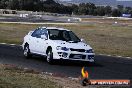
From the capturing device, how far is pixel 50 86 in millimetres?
11312

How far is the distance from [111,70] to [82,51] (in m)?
1.69

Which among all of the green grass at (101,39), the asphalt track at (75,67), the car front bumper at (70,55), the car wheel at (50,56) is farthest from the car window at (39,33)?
the green grass at (101,39)

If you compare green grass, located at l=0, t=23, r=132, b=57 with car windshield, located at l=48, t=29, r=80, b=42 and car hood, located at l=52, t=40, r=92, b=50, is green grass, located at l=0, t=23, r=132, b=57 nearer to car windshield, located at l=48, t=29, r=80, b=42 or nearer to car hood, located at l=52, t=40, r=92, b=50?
car windshield, located at l=48, t=29, r=80, b=42

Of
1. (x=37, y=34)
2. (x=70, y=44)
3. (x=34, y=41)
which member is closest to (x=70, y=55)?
(x=70, y=44)

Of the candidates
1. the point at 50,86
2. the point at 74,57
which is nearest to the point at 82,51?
the point at 74,57

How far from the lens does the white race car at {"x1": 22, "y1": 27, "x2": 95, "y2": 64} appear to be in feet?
57.8

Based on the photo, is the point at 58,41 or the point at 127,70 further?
the point at 58,41

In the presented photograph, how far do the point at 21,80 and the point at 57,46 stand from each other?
19.3 feet

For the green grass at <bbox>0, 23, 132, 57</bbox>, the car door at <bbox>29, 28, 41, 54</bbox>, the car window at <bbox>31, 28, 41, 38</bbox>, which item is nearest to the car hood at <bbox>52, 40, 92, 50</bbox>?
the car door at <bbox>29, 28, 41, 54</bbox>

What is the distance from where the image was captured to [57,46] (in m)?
17.8

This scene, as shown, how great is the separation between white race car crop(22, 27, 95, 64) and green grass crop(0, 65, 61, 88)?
3.85m

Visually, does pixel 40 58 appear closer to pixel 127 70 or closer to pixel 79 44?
pixel 79 44

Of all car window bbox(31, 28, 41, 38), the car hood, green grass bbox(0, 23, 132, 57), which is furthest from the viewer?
green grass bbox(0, 23, 132, 57)

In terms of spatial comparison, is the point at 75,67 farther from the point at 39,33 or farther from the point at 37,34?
the point at 37,34
